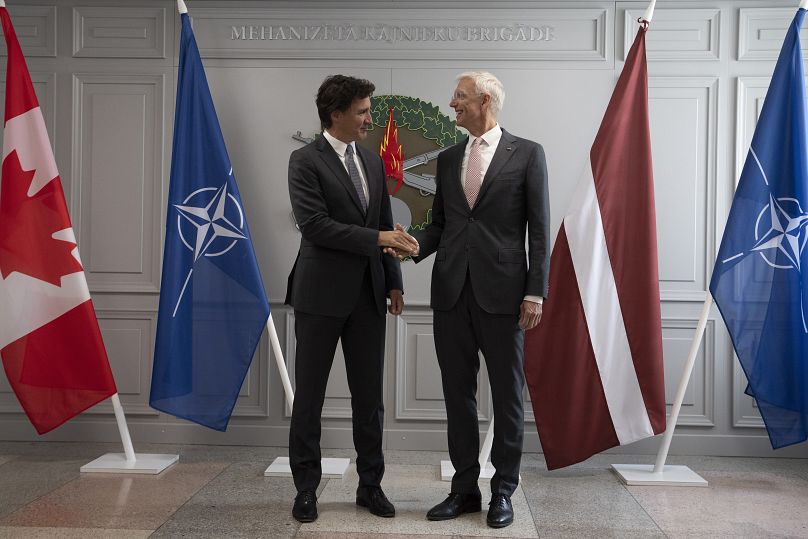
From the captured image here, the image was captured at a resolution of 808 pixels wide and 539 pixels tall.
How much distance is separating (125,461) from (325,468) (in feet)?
3.04

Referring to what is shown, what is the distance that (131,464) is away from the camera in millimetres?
3449

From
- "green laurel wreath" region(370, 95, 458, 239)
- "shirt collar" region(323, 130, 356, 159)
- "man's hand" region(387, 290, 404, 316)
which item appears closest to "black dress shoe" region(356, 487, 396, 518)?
"man's hand" region(387, 290, 404, 316)

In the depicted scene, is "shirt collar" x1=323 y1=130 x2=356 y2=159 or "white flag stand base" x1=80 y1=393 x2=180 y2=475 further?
"white flag stand base" x1=80 y1=393 x2=180 y2=475

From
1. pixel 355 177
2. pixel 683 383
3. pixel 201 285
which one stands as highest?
pixel 355 177

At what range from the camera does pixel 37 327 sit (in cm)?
330

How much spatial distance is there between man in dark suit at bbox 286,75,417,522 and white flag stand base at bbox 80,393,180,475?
3.18 ft

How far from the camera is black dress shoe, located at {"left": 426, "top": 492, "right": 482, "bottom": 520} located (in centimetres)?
276

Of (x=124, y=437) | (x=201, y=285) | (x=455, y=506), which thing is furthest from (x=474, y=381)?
(x=124, y=437)

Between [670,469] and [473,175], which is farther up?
[473,175]

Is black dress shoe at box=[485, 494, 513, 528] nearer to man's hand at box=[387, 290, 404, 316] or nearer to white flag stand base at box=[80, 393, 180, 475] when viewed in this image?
man's hand at box=[387, 290, 404, 316]

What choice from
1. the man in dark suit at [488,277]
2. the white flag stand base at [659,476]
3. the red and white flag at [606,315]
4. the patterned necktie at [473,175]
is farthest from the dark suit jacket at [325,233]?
the white flag stand base at [659,476]

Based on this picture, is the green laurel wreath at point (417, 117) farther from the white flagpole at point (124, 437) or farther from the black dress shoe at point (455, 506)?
the white flagpole at point (124, 437)

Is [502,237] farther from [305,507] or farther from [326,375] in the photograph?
[305,507]

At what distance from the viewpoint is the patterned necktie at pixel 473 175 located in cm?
275
